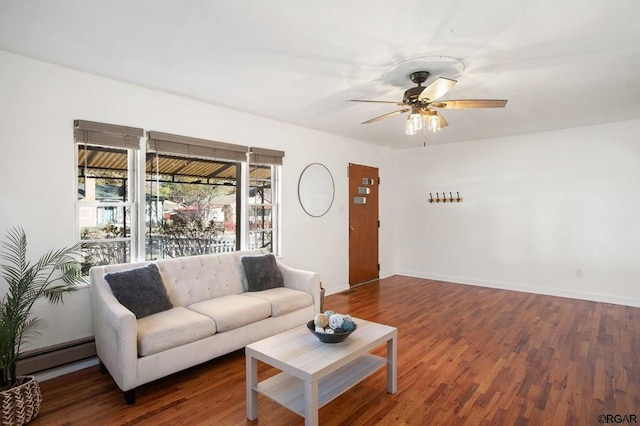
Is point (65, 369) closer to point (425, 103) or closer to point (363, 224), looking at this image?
point (425, 103)

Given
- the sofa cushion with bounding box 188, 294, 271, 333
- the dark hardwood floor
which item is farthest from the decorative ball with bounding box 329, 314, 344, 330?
the sofa cushion with bounding box 188, 294, 271, 333

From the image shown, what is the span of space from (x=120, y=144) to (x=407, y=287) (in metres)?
4.52

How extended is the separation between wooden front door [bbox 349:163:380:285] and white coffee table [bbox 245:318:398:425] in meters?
3.21

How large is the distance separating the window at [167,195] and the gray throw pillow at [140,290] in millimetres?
495

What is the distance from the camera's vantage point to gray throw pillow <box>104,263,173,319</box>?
8.57 ft

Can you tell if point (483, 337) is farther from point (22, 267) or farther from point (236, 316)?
point (22, 267)

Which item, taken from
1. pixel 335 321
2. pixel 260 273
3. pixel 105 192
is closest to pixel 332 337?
pixel 335 321

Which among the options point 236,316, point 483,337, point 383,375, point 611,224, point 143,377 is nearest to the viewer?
point 143,377

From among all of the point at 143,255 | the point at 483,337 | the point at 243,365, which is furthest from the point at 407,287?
the point at 143,255

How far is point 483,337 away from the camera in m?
3.44

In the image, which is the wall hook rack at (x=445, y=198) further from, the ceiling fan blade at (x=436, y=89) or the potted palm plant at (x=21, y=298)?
the potted palm plant at (x=21, y=298)

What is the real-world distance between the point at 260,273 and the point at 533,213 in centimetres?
434

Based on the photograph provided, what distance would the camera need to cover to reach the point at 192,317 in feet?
8.91

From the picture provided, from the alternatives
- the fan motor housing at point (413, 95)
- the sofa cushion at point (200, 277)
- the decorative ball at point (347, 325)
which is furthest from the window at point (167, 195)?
the decorative ball at point (347, 325)
